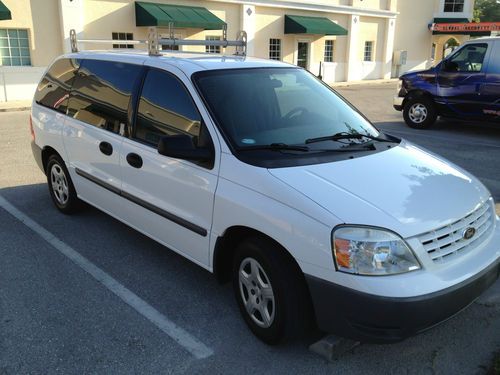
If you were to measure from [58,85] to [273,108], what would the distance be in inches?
107

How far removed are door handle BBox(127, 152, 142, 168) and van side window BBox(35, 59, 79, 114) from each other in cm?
147

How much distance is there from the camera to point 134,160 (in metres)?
3.99

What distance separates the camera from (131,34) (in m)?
19.3

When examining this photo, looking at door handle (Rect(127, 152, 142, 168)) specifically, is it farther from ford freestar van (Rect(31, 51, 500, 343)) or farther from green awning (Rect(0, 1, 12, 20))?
green awning (Rect(0, 1, 12, 20))

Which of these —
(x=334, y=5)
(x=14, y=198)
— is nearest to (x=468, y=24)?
(x=334, y=5)

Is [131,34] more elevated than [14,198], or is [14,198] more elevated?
[131,34]

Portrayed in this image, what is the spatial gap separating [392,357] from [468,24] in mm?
32666

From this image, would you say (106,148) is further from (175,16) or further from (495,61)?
(175,16)

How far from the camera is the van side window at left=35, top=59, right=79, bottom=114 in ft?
16.7

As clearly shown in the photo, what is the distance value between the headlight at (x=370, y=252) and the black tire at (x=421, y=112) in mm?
9570

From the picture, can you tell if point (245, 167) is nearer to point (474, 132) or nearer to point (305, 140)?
point (305, 140)

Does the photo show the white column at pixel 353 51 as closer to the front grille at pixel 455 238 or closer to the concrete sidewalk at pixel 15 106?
the concrete sidewalk at pixel 15 106

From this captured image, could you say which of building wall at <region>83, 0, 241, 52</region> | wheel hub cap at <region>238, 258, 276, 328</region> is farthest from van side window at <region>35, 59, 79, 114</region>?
building wall at <region>83, 0, 241, 52</region>

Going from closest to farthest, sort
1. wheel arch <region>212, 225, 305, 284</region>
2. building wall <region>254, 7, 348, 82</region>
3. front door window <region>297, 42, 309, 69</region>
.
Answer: wheel arch <region>212, 225, 305, 284</region> → building wall <region>254, 7, 348, 82</region> → front door window <region>297, 42, 309, 69</region>
